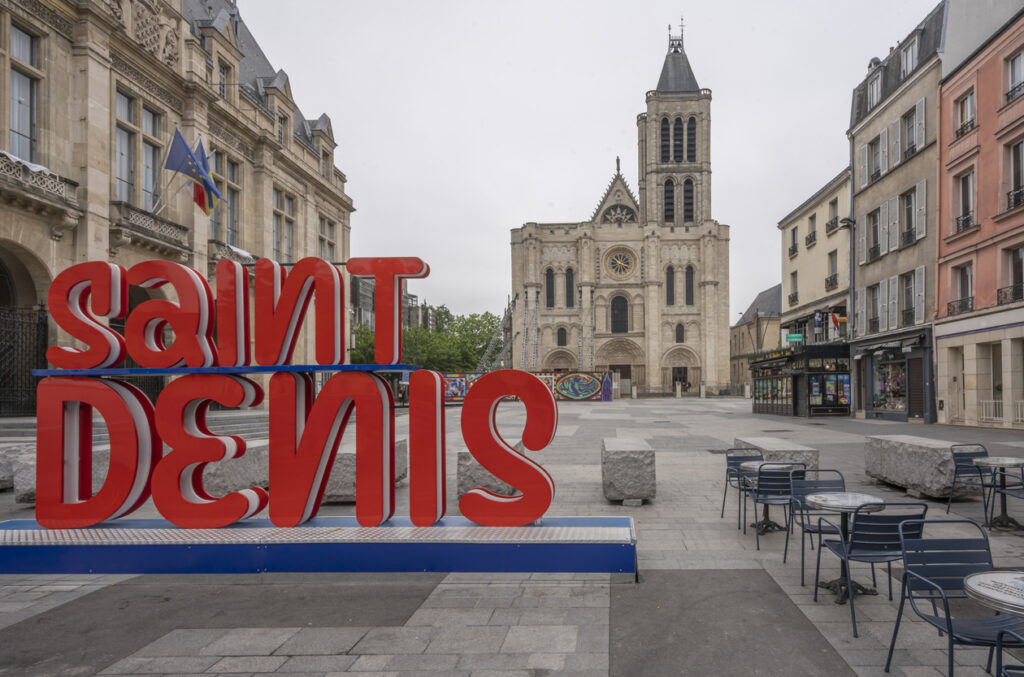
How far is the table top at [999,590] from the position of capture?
3062 mm

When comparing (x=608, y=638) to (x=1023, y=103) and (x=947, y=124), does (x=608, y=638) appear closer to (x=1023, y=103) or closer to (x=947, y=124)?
(x=1023, y=103)

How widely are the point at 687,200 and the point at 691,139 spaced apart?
680 cm

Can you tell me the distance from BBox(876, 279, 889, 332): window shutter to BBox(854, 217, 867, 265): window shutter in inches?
70.5

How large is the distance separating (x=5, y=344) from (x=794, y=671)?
17879mm

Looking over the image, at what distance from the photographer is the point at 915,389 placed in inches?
946

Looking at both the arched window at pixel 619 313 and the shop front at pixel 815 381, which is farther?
the arched window at pixel 619 313

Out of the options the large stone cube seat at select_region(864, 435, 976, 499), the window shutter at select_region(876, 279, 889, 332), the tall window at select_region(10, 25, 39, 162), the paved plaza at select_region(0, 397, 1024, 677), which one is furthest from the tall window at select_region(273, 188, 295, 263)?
the window shutter at select_region(876, 279, 889, 332)

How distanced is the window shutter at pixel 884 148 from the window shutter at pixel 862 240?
7.75ft

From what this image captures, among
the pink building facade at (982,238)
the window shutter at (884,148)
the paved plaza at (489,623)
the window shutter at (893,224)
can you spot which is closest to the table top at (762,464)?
the paved plaza at (489,623)

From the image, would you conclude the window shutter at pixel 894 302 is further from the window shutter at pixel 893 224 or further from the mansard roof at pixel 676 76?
the mansard roof at pixel 676 76

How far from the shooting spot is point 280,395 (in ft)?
19.1

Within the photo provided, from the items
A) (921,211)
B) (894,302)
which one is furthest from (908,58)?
(894,302)

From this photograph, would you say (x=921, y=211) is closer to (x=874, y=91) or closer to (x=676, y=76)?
(x=874, y=91)

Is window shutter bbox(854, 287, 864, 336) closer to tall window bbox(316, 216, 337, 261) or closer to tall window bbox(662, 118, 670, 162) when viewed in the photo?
tall window bbox(316, 216, 337, 261)
